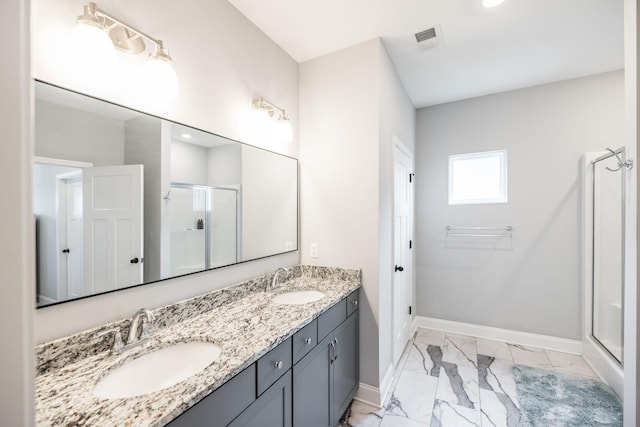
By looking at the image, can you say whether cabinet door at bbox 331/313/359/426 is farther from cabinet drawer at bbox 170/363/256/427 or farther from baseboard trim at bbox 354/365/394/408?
cabinet drawer at bbox 170/363/256/427

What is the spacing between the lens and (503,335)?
2932 mm

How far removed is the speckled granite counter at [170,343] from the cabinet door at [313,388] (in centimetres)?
23

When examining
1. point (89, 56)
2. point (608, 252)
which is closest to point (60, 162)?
point (89, 56)

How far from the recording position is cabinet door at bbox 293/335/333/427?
129cm

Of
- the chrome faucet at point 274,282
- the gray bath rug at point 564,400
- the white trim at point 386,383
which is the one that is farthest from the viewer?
the white trim at point 386,383

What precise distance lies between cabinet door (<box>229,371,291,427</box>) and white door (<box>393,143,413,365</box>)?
1423mm

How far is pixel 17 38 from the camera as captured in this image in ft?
1.40

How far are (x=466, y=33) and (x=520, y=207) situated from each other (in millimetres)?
1886

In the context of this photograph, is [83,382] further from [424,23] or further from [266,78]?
[424,23]

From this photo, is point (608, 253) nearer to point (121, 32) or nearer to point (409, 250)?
point (409, 250)

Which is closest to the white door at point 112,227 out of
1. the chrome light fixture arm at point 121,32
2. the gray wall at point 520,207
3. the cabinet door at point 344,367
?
the chrome light fixture arm at point 121,32

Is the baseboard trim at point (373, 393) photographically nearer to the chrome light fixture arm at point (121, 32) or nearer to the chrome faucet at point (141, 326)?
the chrome faucet at point (141, 326)

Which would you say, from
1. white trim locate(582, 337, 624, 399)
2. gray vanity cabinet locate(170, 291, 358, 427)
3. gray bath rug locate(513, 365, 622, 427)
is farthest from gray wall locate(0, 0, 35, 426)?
white trim locate(582, 337, 624, 399)

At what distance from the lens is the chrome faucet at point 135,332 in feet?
3.41
